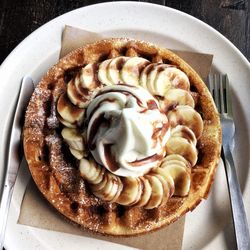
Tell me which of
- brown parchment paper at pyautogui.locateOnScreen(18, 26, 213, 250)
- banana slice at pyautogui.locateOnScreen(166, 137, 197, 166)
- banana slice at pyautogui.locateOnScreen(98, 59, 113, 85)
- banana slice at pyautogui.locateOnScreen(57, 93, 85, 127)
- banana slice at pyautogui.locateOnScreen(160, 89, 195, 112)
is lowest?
brown parchment paper at pyautogui.locateOnScreen(18, 26, 213, 250)

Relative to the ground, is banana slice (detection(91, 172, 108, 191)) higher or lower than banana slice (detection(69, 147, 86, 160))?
lower

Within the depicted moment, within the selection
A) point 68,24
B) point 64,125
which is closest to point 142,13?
point 68,24

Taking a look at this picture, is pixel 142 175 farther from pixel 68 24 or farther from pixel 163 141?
pixel 68 24

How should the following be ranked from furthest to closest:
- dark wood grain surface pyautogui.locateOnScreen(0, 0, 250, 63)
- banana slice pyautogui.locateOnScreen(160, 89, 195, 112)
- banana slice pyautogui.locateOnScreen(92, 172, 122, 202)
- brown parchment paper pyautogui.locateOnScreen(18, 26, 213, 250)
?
dark wood grain surface pyautogui.locateOnScreen(0, 0, 250, 63) → brown parchment paper pyautogui.locateOnScreen(18, 26, 213, 250) → banana slice pyautogui.locateOnScreen(160, 89, 195, 112) → banana slice pyautogui.locateOnScreen(92, 172, 122, 202)

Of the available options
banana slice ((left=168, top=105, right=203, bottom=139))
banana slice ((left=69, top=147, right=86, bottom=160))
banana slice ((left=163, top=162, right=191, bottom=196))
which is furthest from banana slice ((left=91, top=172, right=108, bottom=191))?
banana slice ((left=168, top=105, right=203, bottom=139))

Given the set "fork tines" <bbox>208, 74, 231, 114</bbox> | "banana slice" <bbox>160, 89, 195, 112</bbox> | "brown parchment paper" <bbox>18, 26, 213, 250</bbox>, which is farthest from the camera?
"fork tines" <bbox>208, 74, 231, 114</bbox>

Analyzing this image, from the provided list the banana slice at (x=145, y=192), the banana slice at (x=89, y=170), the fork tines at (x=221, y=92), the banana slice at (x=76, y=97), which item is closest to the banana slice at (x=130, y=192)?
the banana slice at (x=145, y=192)

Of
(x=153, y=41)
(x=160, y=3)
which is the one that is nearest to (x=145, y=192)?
(x=153, y=41)

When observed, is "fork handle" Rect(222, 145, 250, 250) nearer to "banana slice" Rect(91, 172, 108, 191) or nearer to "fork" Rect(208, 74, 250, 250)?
"fork" Rect(208, 74, 250, 250)
